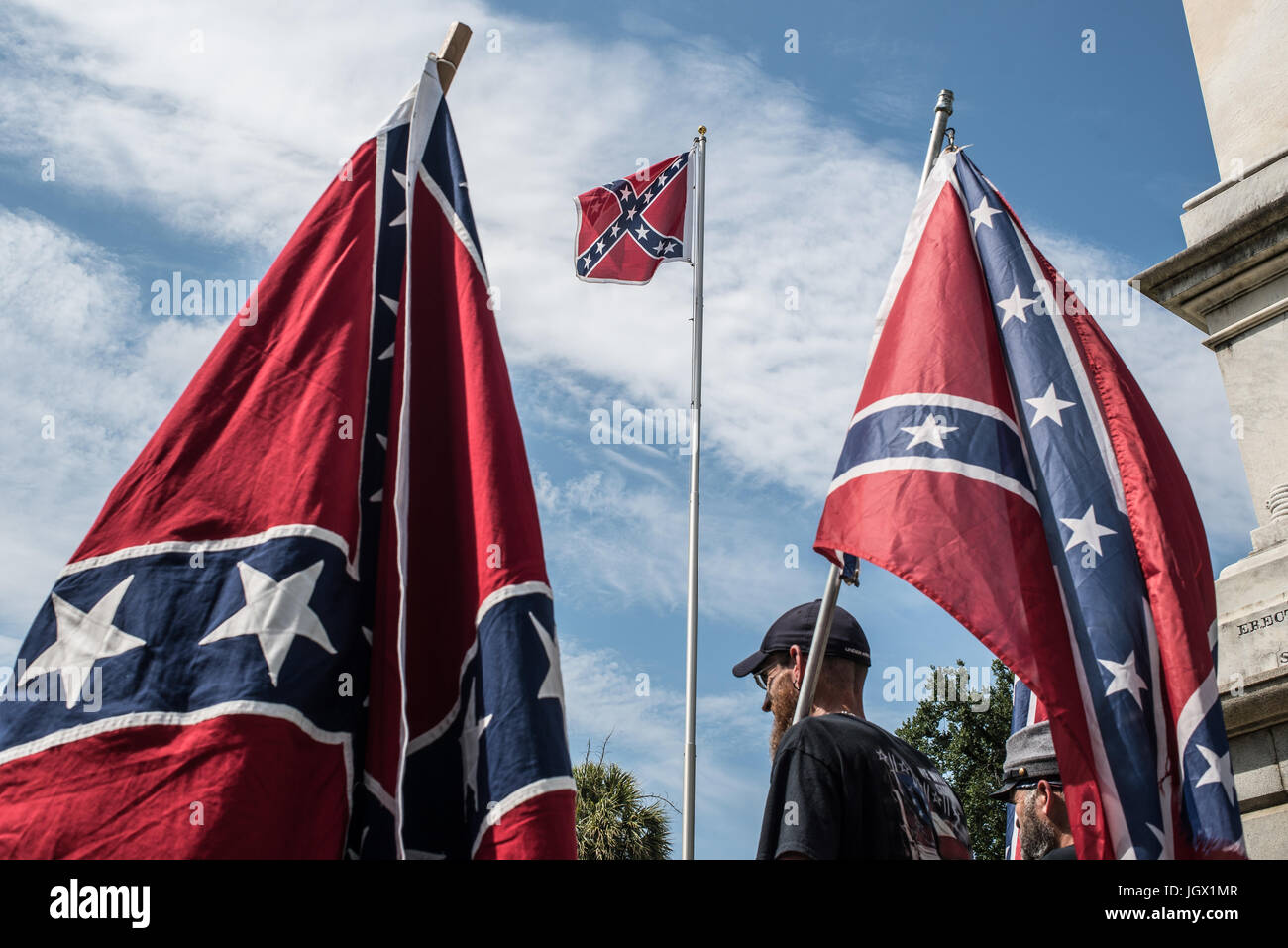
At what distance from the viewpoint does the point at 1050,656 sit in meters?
3.45

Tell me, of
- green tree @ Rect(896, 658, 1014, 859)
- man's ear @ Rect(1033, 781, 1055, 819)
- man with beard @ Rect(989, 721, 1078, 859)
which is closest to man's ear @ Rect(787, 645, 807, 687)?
man with beard @ Rect(989, 721, 1078, 859)

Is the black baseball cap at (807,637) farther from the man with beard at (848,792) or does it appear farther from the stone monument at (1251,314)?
the stone monument at (1251,314)

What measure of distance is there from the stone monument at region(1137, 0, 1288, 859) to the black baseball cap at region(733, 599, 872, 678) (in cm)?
289

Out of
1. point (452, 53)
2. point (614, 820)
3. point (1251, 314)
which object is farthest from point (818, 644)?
point (614, 820)

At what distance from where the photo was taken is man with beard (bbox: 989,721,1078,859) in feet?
15.5

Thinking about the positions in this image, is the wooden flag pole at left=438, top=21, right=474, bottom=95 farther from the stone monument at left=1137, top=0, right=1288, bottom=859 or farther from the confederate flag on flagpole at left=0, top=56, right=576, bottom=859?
the stone monument at left=1137, top=0, right=1288, bottom=859

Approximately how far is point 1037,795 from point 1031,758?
15 centimetres

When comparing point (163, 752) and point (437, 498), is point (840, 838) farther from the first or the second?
point (163, 752)

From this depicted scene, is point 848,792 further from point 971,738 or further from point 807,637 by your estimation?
point 971,738

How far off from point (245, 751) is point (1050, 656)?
7.56ft
